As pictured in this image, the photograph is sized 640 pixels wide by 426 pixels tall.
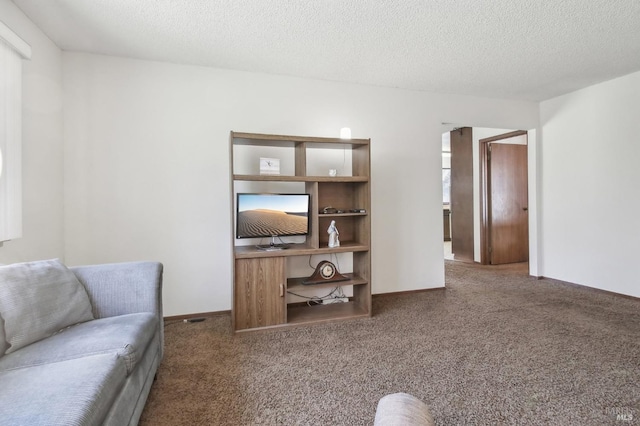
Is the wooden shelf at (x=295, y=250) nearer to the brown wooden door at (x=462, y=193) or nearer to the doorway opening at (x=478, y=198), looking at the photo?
the doorway opening at (x=478, y=198)

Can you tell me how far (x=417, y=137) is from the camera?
3.85 metres

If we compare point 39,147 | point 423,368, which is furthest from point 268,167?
point 423,368

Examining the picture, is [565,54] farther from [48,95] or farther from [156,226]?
[48,95]

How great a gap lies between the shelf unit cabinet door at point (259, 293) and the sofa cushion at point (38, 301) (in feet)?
3.77

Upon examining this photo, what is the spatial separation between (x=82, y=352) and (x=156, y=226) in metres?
1.78

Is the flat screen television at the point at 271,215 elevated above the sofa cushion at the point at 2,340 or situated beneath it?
elevated above

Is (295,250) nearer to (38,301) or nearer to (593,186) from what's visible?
(38,301)

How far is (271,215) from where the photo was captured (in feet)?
9.68

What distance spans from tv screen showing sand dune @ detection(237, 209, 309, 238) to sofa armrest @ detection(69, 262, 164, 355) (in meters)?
0.98

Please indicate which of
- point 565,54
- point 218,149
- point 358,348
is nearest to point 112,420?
point 358,348

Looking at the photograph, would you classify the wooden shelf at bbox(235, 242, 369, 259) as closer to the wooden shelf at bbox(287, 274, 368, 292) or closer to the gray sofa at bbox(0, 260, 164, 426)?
the wooden shelf at bbox(287, 274, 368, 292)

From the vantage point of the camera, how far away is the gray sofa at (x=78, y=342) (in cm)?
104

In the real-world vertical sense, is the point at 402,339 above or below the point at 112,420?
below

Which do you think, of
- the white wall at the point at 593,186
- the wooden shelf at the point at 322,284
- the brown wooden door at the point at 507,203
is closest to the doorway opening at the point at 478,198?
the brown wooden door at the point at 507,203
